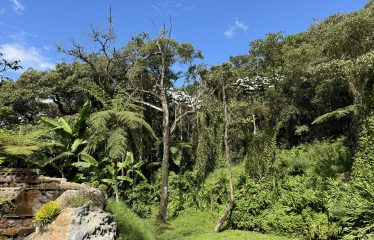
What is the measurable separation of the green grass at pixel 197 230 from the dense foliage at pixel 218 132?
431 millimetres

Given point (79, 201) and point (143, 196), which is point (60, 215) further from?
point (143, 196)

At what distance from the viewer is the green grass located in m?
9.70

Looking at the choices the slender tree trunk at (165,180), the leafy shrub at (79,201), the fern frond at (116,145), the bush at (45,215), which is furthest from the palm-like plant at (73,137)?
the bush at (45,215)

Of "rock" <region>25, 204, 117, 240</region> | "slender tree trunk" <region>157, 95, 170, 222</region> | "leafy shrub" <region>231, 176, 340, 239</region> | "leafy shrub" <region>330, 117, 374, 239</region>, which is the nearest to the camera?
"rock" <region>25, 204, 117, 240</region>

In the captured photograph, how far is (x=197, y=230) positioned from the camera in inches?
430

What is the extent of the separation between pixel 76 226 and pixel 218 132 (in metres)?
11.1

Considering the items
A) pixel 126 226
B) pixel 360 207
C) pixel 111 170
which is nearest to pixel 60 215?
pixel 126 226

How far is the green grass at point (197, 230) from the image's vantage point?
9698 mm

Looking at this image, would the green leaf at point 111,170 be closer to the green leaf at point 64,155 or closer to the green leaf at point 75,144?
the green leaf at point 64,155

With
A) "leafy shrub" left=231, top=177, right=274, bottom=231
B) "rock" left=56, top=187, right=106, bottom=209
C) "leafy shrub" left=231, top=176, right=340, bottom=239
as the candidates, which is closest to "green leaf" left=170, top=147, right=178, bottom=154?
"leafy shrub" left=231, top=176, right=340, bottom=239

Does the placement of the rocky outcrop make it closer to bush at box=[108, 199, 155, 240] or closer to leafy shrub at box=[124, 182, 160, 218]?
bush at box=[108, 199, 155, 240]

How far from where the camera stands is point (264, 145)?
44.7 ft

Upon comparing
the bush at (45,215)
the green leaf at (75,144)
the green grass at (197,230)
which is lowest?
the green grass at (197,230)

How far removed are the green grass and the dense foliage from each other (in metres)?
0.43
